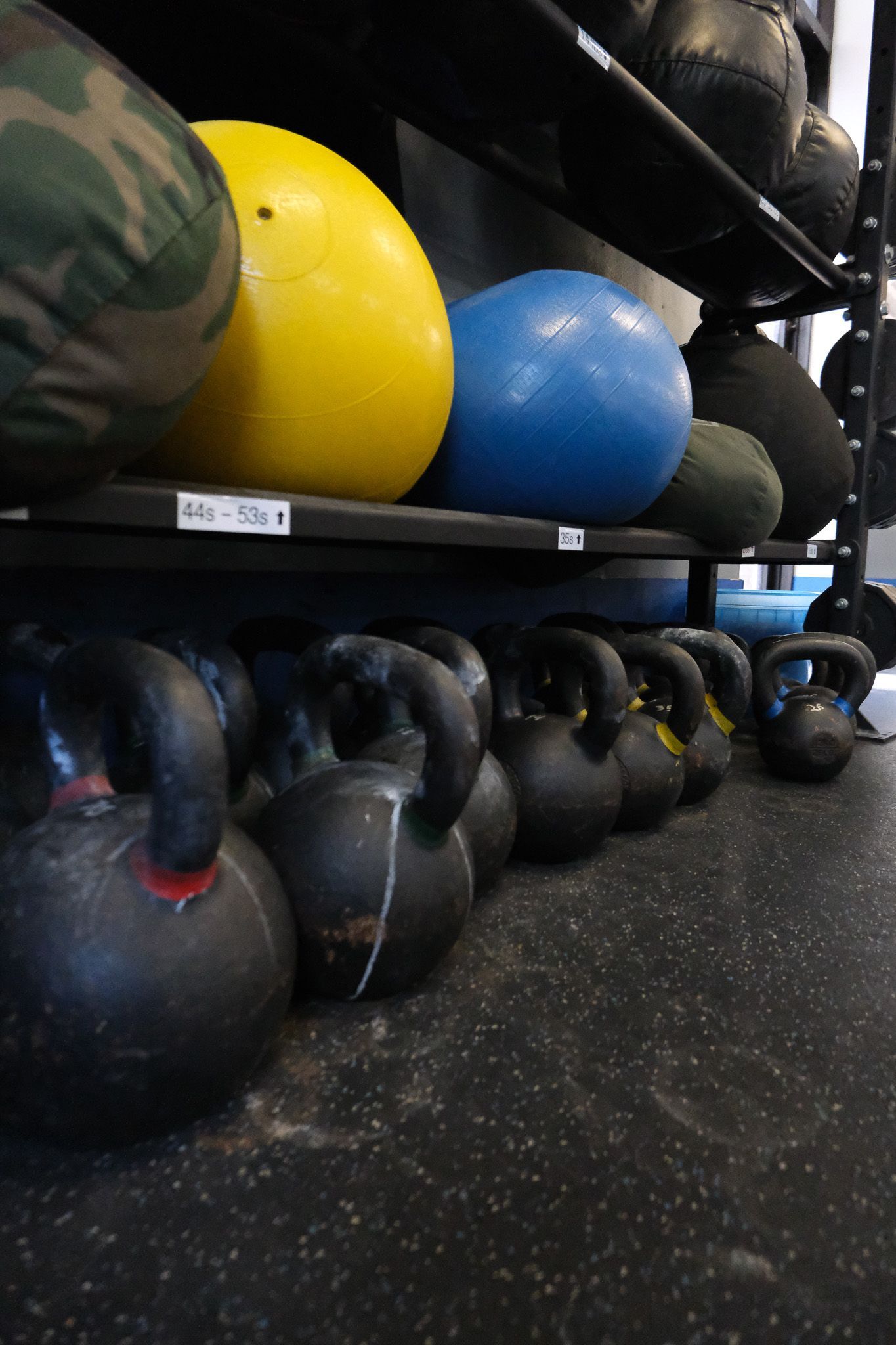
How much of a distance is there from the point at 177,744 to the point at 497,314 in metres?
0.95

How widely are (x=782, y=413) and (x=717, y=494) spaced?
1.96ft

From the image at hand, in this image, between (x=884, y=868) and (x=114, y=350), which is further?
(x=884, y=868)

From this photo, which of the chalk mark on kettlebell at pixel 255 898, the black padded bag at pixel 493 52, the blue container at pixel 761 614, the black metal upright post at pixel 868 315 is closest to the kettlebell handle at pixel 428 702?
the chalk mark on kettlebell at pixel 255 898

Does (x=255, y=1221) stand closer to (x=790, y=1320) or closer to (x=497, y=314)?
(x=790, y=1320)

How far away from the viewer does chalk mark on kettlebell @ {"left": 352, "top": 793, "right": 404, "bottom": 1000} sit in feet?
2.69

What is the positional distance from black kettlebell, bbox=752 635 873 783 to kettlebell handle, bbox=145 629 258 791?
4.41ft

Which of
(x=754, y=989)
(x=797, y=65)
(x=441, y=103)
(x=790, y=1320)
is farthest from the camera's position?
(x=797, y=65)

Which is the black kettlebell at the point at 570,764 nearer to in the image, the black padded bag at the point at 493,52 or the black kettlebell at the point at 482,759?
the black kettlebell at the point at 482,759

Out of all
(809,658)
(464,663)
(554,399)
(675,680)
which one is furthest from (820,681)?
(464,663)

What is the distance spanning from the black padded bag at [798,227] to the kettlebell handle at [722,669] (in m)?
1.05

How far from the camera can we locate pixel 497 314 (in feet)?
4.19

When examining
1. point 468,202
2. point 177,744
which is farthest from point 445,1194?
point 468,202

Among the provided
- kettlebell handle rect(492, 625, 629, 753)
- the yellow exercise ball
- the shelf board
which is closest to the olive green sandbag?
the shelf board

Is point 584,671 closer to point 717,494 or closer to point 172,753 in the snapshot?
point 717,494
